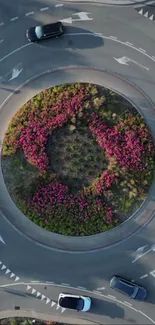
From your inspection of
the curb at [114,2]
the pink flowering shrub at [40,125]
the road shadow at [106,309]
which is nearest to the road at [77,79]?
the road shadow at [106,309]

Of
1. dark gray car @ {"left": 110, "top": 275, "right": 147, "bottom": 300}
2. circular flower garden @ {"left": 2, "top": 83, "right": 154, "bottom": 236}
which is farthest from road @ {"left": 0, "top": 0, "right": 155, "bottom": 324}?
circular flower garden @ {"left": 2, "top": 83, "right": 154, "bottom": 236}

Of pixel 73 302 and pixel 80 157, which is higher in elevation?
pixel 80 157

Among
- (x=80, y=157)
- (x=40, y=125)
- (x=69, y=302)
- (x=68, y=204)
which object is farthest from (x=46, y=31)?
(x=69, y=302)

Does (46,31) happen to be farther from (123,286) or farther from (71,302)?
(71,302)

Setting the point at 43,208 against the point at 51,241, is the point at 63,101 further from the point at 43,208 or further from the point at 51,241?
the point at 51,241

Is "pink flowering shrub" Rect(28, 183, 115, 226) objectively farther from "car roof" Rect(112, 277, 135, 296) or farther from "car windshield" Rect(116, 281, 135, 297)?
"car windshield" Rect(116, 281, 135, 297)

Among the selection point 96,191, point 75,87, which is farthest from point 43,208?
point 75,87
